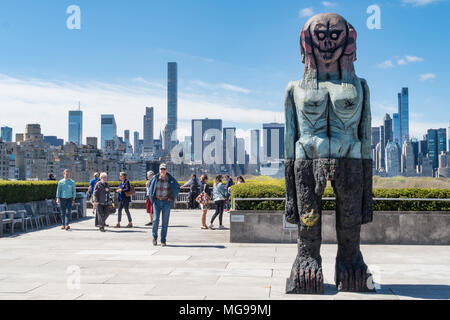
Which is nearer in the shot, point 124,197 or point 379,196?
point 379,196

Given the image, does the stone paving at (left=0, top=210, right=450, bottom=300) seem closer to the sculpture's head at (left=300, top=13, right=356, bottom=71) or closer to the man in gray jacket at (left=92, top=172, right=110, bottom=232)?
the man in gray jacket at (left=92, top=172, right=110, bottom=232)

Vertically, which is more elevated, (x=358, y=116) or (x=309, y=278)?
(x=358, y=116)

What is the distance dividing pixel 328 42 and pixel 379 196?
5558 millimetres

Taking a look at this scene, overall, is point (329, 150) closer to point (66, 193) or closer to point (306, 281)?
point (306, 281)

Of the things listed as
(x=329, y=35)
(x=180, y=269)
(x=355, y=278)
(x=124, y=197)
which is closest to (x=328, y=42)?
(x=329, y=35)

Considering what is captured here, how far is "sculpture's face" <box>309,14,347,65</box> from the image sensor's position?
20.5ft

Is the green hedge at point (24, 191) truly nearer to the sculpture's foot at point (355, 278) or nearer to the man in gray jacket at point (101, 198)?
the man in gray jacket at point (101, 198)

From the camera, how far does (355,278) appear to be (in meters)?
6.27

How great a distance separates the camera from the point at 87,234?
42.4ft

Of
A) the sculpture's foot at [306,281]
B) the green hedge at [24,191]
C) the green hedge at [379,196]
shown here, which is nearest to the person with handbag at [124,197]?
the green hedge at [24,191]

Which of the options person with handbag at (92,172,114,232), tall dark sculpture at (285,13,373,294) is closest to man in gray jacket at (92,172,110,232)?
person with handbag at (92,172,114,232)
